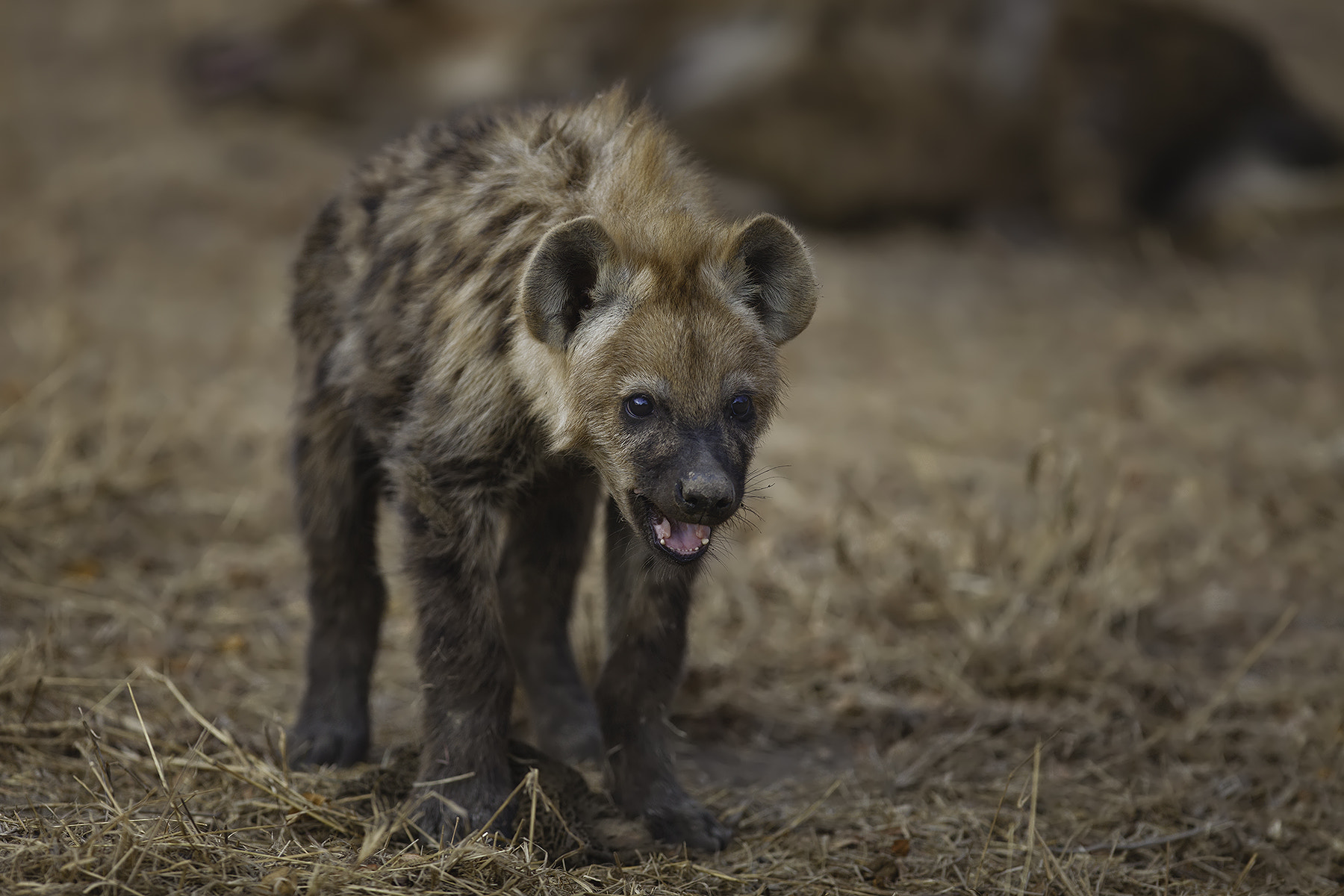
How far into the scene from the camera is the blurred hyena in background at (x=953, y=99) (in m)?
8.63

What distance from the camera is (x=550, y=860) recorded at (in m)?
2.82

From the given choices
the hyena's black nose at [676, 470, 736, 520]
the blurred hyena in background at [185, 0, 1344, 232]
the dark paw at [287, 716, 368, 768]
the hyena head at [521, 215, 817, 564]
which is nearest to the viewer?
the hyena's black nose at [676, 470, 736, 520]

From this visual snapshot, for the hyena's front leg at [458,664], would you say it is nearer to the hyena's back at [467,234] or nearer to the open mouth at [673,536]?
the hyena's back at [467,234]

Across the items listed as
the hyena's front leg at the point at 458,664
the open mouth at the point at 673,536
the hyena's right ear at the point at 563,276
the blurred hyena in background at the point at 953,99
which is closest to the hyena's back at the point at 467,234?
the hyena's right ear at the point at 563,276

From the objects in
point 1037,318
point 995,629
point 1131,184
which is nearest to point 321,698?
point 995,629

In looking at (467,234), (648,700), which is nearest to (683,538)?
(648,700)

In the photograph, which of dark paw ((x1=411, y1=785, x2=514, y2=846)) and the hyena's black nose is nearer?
the hyena's black nose

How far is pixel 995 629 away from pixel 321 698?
6.55 feet

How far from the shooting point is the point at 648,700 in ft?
10.1

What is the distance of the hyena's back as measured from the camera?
2914mm

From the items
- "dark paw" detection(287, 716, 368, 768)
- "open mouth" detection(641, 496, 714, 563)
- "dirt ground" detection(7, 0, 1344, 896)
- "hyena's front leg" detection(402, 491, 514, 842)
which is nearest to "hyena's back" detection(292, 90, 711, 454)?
"hyena's front leg" detection(402, 491, 514, 842)

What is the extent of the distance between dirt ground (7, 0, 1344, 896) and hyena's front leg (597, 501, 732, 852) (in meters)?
0.13

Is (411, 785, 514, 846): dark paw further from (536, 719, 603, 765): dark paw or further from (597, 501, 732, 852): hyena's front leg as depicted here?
(536, 719, 603, 765): dark paw

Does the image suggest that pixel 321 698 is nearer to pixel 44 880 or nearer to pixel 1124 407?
pixel 44 880
